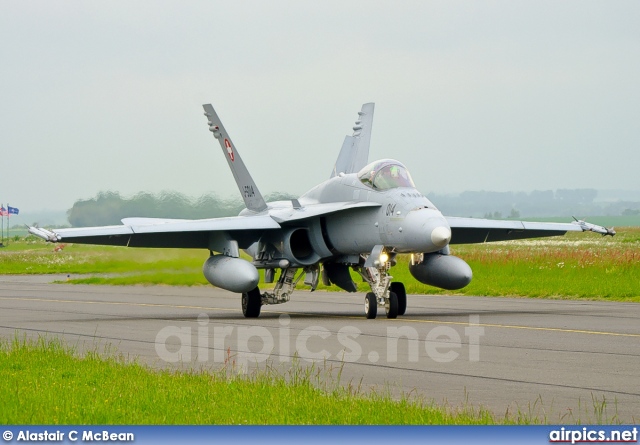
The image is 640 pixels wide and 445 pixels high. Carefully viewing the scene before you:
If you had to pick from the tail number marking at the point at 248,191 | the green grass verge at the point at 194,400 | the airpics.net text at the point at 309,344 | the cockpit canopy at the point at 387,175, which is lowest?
the airpics.net text at the point at 309,344

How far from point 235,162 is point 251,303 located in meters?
4.95

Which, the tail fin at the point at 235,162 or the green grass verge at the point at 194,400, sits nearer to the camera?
the green grass verge at the point at 194,400

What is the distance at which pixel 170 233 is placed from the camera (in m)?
20.6

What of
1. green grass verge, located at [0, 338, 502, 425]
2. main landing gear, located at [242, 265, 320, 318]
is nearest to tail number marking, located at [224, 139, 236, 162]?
main landing gear, located at [242, 265, 320, 318]

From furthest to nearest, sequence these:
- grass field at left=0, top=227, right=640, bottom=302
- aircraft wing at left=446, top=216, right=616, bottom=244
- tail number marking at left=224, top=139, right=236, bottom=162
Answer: grass field at left=0, top=227, right=640, bottom=302 < tail number marking at left=224, top=139, right=236, bottom=162 < aircraft wing at left=446, top=216, right=616, bottom=244

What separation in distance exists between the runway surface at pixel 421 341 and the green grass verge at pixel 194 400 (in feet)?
2.23

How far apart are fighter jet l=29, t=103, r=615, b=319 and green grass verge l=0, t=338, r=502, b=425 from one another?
7.49 metres

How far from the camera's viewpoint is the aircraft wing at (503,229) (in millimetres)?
21791

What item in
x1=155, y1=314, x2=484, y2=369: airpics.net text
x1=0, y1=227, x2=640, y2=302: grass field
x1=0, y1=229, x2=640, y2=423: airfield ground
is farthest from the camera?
x1=0, y1=227, x2=640, y2=302: grass field

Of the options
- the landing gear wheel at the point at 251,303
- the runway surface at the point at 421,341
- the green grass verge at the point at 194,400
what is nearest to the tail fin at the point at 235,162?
the runway surface at the point at 421,341

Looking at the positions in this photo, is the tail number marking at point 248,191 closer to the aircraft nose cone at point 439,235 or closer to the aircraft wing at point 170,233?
the aircraft wing at point 170,233

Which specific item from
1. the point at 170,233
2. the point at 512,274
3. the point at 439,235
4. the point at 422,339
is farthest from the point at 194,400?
the point at 512,274

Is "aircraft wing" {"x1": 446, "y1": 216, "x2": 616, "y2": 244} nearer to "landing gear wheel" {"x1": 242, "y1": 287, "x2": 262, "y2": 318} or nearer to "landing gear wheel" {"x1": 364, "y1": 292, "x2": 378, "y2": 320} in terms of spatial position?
"landing gear wheel" {"x1": 364, "y1": 292, "x2": 378, "y2": 320}

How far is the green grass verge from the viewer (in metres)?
8.33
